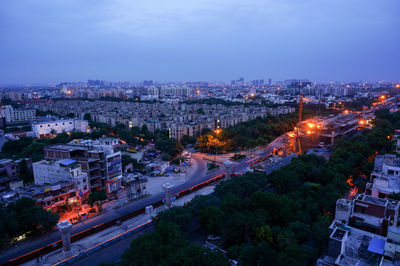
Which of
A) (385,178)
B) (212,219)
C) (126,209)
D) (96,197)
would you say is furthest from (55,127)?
(385,178)

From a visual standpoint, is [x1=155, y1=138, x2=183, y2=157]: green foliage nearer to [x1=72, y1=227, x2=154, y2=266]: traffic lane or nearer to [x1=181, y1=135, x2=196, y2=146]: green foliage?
[x1=181, y1=135, x2=196, y2=146]: green foliage

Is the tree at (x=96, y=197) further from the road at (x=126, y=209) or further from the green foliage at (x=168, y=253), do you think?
the green foliage at (x=168, y=253)

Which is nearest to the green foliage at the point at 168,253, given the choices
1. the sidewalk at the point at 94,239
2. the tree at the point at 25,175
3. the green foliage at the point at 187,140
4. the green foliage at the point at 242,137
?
the sidewalk at the point at 94,239

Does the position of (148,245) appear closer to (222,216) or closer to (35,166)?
(222,216)

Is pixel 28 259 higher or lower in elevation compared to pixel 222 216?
lower

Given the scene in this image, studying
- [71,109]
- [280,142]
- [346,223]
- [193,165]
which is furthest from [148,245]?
[71,109]

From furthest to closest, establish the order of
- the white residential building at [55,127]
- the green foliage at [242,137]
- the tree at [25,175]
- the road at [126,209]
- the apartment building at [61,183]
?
the white residential building at [55,127]
the green foliage at [242,137]
the tree at [25,175]
the apartment building at [61,183]
the road at [126,209]

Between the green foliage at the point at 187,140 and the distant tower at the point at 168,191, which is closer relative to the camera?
the distant tower at the point at 168,191

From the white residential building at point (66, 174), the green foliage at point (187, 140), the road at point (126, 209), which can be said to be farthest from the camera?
the green foliage at point (187, 140)
